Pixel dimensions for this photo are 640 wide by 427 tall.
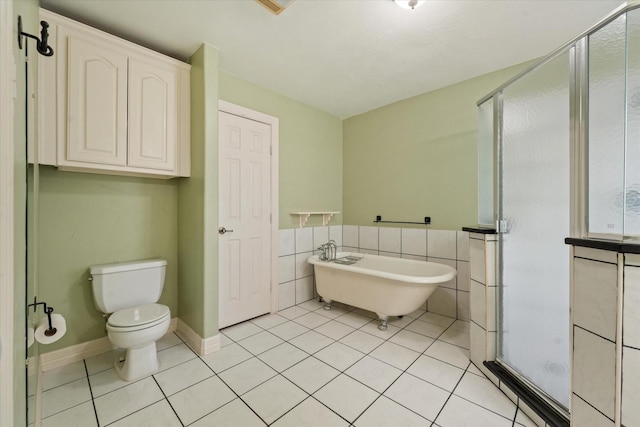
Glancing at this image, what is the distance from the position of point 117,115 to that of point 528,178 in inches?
113

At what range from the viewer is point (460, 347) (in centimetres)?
212

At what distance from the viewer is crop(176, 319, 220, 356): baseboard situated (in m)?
2.04

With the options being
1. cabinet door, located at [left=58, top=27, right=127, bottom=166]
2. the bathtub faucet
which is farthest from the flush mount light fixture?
the bathtub faucet

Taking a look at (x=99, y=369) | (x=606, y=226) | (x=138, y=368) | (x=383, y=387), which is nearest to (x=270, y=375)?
(x=383, y=387)

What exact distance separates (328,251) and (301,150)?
1.32 m

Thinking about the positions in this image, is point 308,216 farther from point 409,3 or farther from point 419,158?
point 409,3

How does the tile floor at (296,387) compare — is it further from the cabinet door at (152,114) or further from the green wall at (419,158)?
the cabinet door at (152,114)

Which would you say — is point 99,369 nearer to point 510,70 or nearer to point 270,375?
point 270,375

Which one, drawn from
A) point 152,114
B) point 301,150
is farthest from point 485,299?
point 152,114

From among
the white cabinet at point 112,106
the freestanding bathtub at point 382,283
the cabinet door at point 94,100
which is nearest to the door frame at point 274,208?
the freestanding bathtub at point 382,283

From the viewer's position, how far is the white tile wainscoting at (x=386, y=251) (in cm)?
264

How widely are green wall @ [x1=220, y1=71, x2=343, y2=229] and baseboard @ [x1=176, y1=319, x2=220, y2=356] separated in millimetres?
1327

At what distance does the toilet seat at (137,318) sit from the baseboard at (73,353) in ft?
1.50

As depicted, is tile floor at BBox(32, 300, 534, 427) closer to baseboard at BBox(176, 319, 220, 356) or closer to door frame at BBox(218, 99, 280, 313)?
baseboard at BBox(176, 319, 220, 356)
